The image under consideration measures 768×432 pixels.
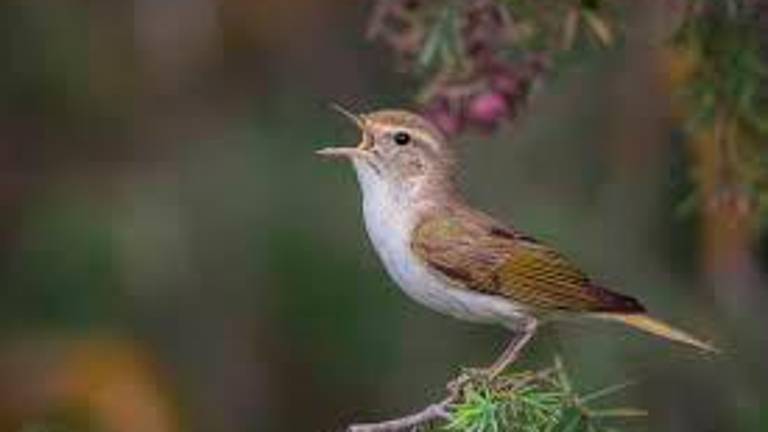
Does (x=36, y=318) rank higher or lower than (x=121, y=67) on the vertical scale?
lower

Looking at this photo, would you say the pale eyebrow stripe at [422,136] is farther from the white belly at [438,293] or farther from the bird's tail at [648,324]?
the bird's tail at [648,324]

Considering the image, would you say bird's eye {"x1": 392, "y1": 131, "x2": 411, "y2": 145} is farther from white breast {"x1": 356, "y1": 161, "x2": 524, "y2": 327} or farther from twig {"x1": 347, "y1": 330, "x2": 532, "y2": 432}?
twig {"x1": 347, "y1": 330, "x2": 532, "y2": 432}

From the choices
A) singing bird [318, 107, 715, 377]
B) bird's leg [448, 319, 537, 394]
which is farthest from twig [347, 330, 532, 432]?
singing bird [318, 107, 715, 377]

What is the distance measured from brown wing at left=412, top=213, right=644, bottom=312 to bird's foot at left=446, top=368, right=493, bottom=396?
19.6 inches

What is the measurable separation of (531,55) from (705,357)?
147 cm

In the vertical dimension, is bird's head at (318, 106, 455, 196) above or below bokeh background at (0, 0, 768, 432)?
above

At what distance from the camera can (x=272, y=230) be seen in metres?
8.84

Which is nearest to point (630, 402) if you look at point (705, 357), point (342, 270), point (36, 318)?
point (705, 357)

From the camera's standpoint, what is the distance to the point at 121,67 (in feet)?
30.7

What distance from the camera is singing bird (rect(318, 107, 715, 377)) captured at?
6414 mm

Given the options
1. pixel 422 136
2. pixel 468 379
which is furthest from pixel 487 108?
pixel 468 379

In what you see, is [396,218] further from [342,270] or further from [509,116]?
[342,270]

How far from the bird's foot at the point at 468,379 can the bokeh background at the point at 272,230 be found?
1.80 m

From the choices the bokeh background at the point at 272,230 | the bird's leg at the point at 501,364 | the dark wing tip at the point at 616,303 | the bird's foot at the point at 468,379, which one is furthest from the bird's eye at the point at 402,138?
the bokeh background at the point at 272,230
